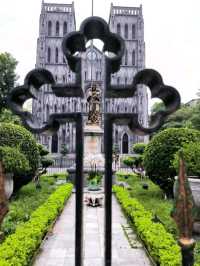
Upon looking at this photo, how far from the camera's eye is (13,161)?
31.7 ft

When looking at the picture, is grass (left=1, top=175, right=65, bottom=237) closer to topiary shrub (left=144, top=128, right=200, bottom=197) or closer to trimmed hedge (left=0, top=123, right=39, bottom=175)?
trimmed hedge (left=0, top=123, right=39, bottom=175)

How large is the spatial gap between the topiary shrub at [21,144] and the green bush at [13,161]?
71cm

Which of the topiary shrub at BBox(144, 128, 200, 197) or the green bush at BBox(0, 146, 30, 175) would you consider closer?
the green bush at BBox(0, 146, 30, 175)

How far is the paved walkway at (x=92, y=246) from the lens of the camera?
5.06 m

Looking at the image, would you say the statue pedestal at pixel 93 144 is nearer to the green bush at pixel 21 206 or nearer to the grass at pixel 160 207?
the green bush at pixel 21 206

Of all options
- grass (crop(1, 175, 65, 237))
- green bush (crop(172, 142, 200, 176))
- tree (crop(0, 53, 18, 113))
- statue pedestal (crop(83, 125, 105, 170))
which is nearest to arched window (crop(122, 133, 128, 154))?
tree (crop(0, 53, 18, 113))

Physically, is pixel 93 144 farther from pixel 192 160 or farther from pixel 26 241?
pixel 26 241

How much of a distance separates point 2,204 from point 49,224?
208 inches

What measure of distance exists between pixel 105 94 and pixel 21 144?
368 inches

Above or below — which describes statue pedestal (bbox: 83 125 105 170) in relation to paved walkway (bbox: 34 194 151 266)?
above

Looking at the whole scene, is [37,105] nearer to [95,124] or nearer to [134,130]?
[95,124]

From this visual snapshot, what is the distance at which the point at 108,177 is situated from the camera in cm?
215

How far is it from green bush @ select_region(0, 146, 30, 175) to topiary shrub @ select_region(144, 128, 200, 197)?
428 centimetres

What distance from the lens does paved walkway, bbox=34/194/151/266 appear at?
16.6 ft
